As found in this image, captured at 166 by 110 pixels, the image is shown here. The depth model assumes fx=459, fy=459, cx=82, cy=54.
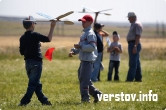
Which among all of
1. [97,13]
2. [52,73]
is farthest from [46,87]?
[52,73]

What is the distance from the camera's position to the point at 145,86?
13.2 meters

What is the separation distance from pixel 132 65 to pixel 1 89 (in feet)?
15.8

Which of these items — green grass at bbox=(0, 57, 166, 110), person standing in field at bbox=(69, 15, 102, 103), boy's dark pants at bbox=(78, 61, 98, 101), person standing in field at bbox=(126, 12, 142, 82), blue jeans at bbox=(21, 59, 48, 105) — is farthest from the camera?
person standing in field at bbox=(126, 12, 142, 82)

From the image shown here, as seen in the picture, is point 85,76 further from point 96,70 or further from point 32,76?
point 96,70

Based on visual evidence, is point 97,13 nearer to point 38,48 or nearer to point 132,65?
point 132,65

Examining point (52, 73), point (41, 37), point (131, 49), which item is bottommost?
point (52, 73)

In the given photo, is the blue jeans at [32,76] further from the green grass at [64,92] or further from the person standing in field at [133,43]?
the person standing in field at [133,43]

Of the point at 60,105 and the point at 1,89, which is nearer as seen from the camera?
the point at 60,105

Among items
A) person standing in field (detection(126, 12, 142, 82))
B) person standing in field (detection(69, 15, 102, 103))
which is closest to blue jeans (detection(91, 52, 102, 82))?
person standing in field (detection(126, 12, 142, 82))

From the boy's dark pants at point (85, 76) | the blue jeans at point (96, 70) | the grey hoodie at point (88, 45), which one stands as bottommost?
the blue jeans at point (96, 70)

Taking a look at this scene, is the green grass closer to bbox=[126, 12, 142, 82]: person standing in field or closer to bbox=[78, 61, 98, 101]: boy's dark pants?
bbox=[78, 61, 98, 101]: boy's dark pants

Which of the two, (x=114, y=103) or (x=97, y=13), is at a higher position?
(x=97, y=13)

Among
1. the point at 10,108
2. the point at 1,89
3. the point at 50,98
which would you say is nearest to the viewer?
the point at 10,108

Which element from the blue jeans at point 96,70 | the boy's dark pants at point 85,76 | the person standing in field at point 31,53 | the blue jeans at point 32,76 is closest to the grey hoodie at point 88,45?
the boy's dark pants at point 85,76
